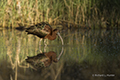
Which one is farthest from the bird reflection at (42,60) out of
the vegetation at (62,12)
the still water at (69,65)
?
the vegetation at (62,12)

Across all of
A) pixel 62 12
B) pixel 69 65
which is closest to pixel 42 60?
pixel 69 65

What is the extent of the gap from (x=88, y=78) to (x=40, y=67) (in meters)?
1.09

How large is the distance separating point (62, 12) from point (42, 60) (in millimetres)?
8058

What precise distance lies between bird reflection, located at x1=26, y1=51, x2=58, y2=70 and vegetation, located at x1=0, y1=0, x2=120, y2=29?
6.85 metres

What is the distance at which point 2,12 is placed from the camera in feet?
41.4

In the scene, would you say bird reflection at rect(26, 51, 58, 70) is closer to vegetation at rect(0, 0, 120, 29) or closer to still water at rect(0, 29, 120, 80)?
still water at rect(0, 29, 120, 80)

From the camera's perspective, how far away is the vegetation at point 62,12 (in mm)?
12547

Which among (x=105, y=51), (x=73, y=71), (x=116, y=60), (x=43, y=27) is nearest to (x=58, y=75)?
(x=73, y=71)

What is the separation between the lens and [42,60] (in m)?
5.17

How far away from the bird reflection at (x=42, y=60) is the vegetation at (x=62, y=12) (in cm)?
685

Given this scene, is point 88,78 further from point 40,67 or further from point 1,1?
point 1,1

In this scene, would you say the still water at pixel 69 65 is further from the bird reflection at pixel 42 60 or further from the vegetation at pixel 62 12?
the vegetation at pixel 62 12

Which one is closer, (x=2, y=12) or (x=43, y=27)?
(x=43, y=27)

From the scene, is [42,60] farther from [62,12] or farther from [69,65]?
[62,12]
